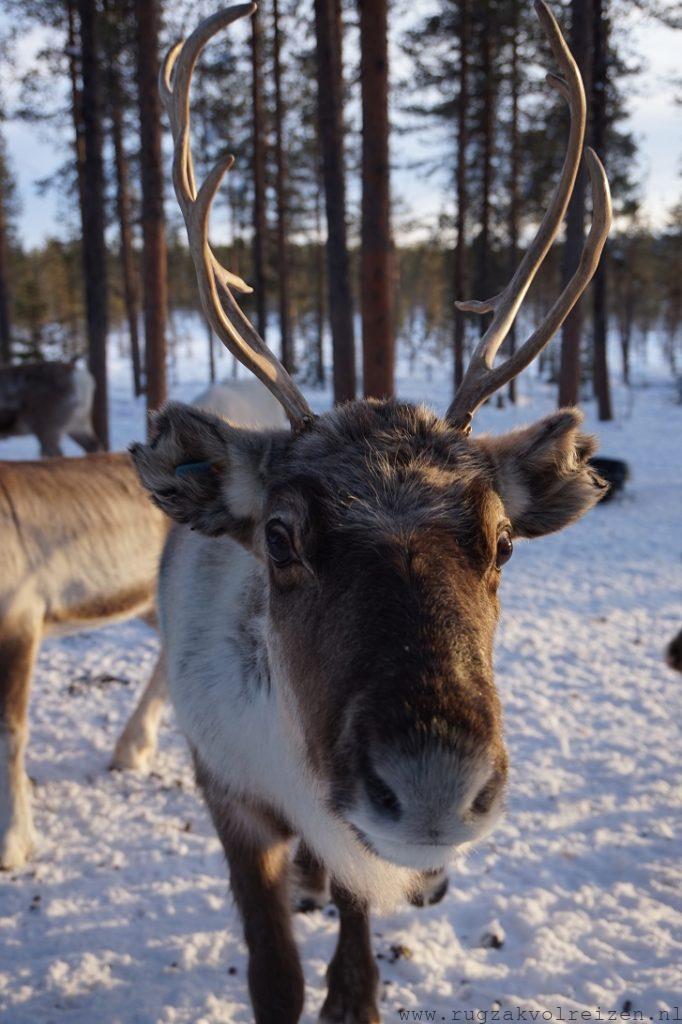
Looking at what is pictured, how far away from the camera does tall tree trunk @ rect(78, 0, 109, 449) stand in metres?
12.2

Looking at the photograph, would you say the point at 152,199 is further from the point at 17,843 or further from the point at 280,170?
the point at 17,843

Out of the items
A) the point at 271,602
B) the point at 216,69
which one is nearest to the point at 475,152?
the point at 216,69

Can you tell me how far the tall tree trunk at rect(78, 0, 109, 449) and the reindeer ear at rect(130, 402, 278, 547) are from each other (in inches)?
485

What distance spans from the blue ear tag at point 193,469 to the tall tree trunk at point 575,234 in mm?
10276

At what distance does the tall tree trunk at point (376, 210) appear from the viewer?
334 inches

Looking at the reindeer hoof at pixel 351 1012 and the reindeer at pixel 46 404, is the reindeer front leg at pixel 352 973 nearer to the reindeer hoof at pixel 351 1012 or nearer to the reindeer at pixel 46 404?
the reindeer hoof at pixel 351 1012

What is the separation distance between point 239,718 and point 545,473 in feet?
4.59

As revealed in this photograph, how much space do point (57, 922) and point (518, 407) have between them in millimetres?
24715

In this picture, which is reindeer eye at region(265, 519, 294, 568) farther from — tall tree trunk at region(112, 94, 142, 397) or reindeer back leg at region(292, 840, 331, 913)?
tall tree trunk at region(112, 94, 142, 397)

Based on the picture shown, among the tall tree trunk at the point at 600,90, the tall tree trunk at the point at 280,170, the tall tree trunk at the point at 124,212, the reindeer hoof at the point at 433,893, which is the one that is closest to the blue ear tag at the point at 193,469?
the reindeer hoof at the point at 433,893

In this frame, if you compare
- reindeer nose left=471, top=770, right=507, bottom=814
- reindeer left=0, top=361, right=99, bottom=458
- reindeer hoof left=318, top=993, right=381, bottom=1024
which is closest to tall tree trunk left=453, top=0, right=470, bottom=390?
reindeer left=0, top=361, right=99, bottom=458

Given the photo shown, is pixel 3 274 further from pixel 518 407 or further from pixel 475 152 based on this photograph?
pixel 518 407

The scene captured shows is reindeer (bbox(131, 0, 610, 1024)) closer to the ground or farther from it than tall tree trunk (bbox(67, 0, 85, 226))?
closer to the ground

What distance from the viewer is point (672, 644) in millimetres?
4184
